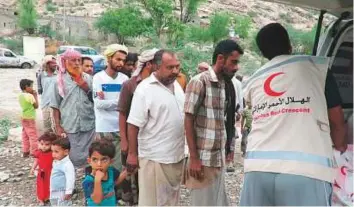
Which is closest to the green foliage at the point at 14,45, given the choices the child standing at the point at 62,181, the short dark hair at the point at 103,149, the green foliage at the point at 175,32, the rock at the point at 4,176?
the green foliage at the point at 175,32

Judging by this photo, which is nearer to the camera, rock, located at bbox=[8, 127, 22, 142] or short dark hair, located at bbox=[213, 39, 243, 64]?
short dark hair, located at bbox=[213, 39, 243, 64]

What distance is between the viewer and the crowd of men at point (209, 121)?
2.29m

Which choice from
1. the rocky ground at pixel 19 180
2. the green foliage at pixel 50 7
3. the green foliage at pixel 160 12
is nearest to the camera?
the rocky ground at pixel 19 180

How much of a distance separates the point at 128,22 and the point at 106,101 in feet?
100

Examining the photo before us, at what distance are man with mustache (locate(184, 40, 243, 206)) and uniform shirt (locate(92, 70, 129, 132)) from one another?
1487 millimetres

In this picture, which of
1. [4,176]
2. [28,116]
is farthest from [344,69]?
[28,116]

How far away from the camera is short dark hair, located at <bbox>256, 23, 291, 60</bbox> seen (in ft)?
8.12

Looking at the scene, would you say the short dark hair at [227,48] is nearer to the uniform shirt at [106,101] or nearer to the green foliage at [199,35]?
the uniform shirt at [106,101]

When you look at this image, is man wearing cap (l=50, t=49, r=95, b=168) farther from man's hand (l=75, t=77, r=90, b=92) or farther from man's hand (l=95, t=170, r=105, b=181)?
man's hand (l=95, t=170, r=105, b=181)

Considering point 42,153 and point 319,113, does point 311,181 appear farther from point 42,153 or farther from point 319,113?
point 42,153

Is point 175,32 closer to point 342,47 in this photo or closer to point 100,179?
point 100,179

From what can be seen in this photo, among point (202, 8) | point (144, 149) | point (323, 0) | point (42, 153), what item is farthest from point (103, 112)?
point (202, 8)

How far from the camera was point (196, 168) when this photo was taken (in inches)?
128

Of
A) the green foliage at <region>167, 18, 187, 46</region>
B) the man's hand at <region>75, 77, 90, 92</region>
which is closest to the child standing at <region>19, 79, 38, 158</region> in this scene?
the man's hand at <region>75, 77, 90, 92</region>
